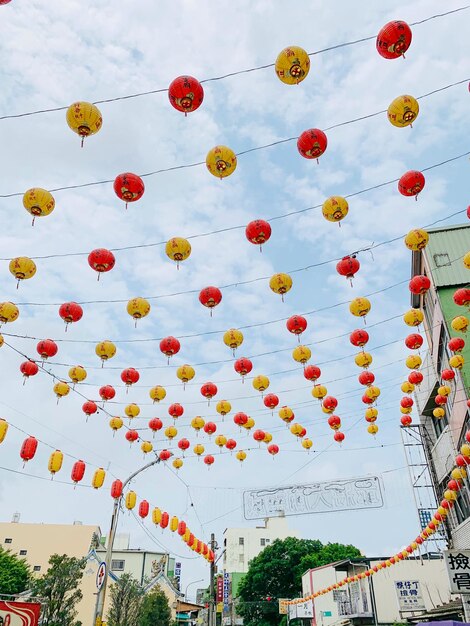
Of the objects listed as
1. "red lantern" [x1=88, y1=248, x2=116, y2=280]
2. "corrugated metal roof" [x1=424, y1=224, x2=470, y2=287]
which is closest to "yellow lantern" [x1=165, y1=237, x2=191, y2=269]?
"red lantern" [x1=88, y1=248, x2=116, y2=280]

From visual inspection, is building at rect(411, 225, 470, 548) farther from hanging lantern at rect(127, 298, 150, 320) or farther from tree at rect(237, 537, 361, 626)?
tree at rect(237, 537, 361, 626)

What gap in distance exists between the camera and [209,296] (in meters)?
10.6

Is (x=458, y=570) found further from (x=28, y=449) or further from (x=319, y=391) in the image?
(x=28, y=449)

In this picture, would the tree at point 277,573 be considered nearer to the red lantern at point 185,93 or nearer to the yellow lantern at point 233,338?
the yellow lantern at point 233,338

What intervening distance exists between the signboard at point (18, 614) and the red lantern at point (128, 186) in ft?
33.2

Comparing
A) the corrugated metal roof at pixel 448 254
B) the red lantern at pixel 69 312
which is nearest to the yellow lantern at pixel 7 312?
the red lantern at pixel 69 312

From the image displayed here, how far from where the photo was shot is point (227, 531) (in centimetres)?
6353

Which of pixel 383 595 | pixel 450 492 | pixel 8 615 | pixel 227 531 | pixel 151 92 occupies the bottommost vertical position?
pixel 8 615

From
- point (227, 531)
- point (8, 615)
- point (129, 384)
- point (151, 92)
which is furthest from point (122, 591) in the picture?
point (227, 531)

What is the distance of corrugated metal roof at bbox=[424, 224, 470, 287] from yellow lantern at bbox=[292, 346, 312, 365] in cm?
997

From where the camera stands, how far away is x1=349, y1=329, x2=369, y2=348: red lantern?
12.0 metres

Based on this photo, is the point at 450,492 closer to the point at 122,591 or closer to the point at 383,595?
the point at 383,595

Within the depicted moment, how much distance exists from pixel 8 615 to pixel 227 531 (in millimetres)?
56280

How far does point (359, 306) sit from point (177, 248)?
14.6 ft
